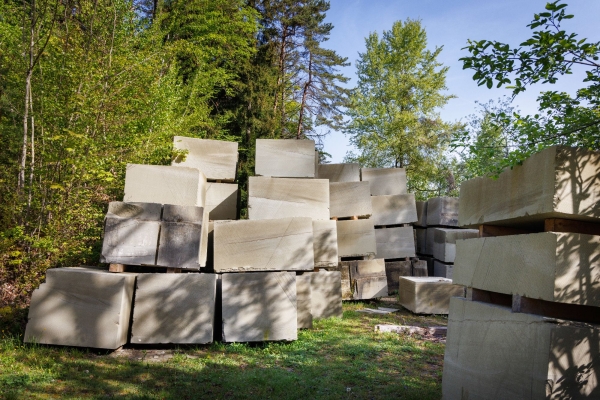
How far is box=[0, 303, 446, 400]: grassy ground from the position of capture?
4203 millimetres

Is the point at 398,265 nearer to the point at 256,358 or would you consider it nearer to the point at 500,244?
the point at 256,358

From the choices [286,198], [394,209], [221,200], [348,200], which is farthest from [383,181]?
[221,200]

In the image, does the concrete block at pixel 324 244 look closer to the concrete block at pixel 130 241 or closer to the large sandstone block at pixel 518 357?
the concrete block at pixel 130 241

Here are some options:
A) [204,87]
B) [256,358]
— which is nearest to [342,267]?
Answer: [256,358]

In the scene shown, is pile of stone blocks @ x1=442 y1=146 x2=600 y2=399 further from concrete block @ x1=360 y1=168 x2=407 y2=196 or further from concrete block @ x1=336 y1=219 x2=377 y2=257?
concrete block @ x1=360 y1=168 x2=407 y2=196

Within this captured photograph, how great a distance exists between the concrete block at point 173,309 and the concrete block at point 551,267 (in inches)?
144

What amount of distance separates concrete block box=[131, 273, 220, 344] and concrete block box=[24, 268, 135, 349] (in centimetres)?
28

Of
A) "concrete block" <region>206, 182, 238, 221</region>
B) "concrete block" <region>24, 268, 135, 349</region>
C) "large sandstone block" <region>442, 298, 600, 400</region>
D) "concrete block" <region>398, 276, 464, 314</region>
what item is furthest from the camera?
"concrete block" <region>398, 276, 464, 314</region>

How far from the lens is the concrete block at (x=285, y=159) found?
26.3ft

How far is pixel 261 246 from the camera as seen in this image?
6.34 meters

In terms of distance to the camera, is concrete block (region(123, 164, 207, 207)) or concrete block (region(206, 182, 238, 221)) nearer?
concrete block (region(123, 164, 207, 207))

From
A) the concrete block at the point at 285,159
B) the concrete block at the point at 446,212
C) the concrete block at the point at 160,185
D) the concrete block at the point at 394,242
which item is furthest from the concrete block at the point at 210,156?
the concrete block at the point at 446,212

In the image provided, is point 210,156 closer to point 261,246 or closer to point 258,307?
point 261,246

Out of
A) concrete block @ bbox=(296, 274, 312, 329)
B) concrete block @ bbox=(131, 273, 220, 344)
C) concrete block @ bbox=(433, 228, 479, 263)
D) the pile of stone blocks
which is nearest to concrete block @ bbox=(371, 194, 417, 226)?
concrete block @ bbox=(433, 228, 479, 263)
